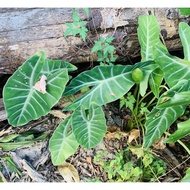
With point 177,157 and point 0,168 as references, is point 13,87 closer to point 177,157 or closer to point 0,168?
point 0,168

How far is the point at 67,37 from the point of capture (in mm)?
1902

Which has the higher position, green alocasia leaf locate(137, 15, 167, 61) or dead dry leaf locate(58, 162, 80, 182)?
green alocasia leaf locate(137, 15, 167, 61)

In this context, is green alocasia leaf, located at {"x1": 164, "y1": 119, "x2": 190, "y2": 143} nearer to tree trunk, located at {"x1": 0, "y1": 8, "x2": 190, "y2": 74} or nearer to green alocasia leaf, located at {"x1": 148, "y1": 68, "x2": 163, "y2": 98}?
green alocasia leaf, located at {"x1": 148, "y1": 68, "x2": 163, "y2": 98}

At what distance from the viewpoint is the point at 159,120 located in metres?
1.83

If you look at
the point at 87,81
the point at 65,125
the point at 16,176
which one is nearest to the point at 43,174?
the point at 16,176

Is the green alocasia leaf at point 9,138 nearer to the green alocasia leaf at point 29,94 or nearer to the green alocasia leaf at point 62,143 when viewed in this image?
the green alocasia leaf at point 62,143

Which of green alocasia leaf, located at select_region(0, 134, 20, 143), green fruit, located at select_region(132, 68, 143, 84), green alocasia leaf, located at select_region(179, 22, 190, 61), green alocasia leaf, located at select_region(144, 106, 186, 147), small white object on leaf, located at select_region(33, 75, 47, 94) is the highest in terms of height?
green alocasia leaf, located at select_region(179, 22, 190, 61)

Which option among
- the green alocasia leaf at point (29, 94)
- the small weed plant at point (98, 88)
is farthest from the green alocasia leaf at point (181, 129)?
the green alocasia leaf at point (29, 94)

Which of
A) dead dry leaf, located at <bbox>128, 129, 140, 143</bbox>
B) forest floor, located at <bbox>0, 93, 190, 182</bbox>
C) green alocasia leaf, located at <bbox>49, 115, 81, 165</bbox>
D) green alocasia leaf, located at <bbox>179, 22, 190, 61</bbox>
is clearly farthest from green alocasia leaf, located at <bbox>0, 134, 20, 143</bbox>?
green alocasia leaf, located at <bbox>179, 22, 190, 61</bbox>

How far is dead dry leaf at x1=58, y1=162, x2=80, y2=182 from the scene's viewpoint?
198 cm

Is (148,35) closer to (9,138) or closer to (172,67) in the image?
(172,67)

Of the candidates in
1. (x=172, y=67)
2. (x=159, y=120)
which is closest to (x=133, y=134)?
(x=159, y=120)

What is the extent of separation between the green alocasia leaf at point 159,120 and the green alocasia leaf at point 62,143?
321 millimetres

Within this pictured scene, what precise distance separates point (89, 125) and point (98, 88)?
0.16 metres
